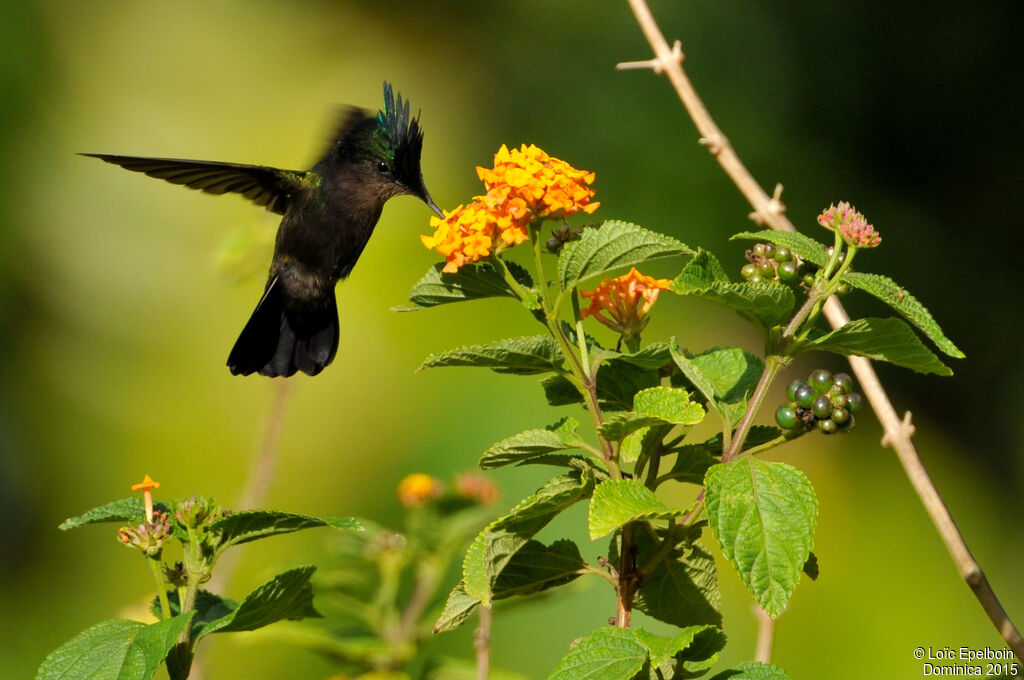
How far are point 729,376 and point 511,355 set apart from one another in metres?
0.22

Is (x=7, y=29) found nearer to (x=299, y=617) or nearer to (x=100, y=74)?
(x=100, y=74)

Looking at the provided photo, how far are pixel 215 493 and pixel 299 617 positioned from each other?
279 centimetres

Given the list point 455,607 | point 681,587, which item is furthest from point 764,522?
point 455,607

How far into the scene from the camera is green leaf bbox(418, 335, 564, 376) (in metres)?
0.87

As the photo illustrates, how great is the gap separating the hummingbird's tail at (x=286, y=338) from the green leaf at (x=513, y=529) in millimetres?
882

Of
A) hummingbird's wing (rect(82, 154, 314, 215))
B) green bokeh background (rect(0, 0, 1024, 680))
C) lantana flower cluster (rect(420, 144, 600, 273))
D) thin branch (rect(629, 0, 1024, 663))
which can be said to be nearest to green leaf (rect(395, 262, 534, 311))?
lantana flower cluster (rect(420, 144, 600, 273))

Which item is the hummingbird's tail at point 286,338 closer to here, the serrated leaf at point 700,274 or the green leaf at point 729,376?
the green leaf at point 729,376

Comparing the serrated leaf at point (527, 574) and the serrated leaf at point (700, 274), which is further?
the serrated leaf at point (527, 574)

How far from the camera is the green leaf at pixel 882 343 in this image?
2.73 feet

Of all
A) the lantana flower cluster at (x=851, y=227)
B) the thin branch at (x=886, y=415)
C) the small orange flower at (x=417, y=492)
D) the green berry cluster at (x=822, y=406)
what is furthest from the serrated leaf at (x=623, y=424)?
the small orange flower at (x=417, y=492)

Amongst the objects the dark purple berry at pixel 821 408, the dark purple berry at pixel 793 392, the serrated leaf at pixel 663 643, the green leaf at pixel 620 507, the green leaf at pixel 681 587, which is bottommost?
the serrated leaf at pixel 663 643

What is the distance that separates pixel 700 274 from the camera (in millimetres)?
825

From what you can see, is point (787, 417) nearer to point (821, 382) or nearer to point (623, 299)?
point (821, 382)

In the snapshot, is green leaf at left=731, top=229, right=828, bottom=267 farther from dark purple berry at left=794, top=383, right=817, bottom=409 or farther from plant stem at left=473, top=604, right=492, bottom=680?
plant stem at left=473, top=604, right=492, bottom=680
